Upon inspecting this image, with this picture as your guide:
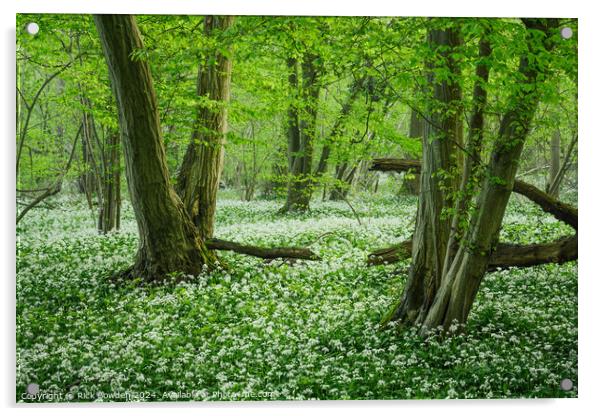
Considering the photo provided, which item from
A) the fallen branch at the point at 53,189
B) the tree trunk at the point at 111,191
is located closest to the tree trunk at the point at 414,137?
the tree trunk at the point at 111,191

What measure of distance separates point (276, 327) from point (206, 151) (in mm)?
2529

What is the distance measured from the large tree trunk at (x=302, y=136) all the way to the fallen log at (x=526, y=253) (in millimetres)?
1274

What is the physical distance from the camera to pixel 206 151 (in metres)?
7.18

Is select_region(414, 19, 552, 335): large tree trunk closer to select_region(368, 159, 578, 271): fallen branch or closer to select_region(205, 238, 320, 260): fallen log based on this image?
select_region(368, 159, 578, 271): fallen branch

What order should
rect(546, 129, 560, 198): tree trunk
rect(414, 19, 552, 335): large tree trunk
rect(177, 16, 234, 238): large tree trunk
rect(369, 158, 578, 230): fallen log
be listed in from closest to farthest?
1. rect(414, 19, 552, 335): large tree trunk
2. rect(546, 129, 560, 198): tree trunk
3. rect(369, 158, 578, 230): fallen log
4. rect(177, 16, 234, 238): large tree trunk

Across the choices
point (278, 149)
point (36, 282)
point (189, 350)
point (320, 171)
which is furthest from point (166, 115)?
point (189, 350)

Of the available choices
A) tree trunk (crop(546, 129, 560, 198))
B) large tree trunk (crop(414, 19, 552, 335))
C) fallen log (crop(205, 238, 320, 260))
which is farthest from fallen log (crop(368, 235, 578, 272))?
fallen log (crop(205, 238, 320, 260))

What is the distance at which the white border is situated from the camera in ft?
17.1

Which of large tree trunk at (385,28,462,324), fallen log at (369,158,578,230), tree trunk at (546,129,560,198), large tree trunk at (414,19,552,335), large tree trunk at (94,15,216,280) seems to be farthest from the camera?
large tree trunk at (94,15,216,280)

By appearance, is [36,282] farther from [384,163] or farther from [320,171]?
[384,163]

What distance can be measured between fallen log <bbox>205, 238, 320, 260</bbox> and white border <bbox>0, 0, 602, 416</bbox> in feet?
6.09

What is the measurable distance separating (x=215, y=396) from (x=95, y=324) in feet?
4.36

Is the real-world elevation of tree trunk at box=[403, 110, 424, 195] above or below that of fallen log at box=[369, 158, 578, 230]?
above
